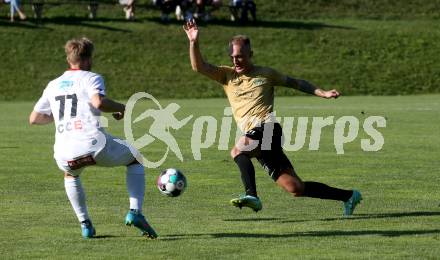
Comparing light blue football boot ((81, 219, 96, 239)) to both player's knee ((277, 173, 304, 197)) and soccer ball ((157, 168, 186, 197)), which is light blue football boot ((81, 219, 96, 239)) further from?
player's knee ((277, 173, 304, 197))

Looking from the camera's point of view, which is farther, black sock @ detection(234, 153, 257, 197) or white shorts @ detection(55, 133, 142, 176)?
black sock @ detection(234, 153, 257, 197)

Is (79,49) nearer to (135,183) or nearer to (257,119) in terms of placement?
(135,183)

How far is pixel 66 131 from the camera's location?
9727 mm

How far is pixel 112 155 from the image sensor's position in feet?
32.2

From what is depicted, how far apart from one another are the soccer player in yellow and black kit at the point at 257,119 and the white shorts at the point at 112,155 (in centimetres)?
174

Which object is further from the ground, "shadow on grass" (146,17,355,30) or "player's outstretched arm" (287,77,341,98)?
"player's outstretched arm" (287,77,341,98)

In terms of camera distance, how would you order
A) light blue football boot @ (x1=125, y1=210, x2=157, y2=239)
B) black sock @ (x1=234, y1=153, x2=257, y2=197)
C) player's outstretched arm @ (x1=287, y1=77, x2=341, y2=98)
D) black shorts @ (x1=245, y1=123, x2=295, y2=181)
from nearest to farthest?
light blue football boot @ (x1=125, y1=210, x2=157, y2=239) → player's outstretched arm @ (x1=287, y1=77, x2=341, y2=98) → black shorts @ (x1=245, y1=123, x2=295, y2=181) → black sock @ (x1=234, y1=153, x2=257, y2=197)

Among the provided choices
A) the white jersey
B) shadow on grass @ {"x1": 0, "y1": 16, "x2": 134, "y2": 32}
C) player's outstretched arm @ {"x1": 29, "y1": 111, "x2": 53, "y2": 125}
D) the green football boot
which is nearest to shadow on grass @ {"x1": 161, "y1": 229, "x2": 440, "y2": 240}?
the green football boot

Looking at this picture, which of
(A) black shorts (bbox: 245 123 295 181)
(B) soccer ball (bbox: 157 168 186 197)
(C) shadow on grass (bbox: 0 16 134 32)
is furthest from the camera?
(C) shadow on grass (bbox: 0 16 134 32)

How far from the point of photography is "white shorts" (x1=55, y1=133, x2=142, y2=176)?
32.1 feet

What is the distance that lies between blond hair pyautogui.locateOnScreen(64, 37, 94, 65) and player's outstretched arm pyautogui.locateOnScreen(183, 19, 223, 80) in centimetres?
155

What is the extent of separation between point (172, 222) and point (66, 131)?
184cm

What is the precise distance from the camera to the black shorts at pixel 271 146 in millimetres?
11375

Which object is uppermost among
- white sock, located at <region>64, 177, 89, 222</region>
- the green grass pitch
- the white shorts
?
the white shorts
